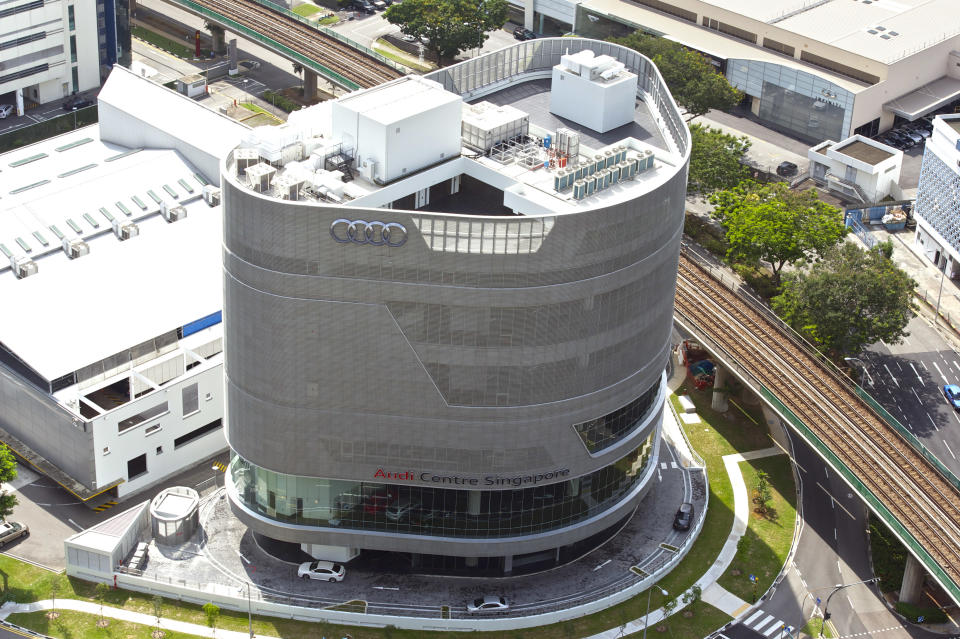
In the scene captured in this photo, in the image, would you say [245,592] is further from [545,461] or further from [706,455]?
→ [706,455]

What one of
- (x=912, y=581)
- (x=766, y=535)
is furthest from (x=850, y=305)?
(x=912, y=581)

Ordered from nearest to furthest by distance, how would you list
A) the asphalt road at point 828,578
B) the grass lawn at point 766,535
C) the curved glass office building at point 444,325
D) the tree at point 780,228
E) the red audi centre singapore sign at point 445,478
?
the curved glass office building at point 444,325 → the red audi centre singapore sign at point 445,478 → the asphalt road at point 828,578 → the grass lawn at point 766,535 → the tree at point 780,228

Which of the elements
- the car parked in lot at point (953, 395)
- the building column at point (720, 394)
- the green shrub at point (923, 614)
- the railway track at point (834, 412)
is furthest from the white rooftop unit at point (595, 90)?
the green shrub at point (923, 614)

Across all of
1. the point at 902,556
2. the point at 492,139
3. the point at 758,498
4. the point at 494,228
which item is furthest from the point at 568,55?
the point at 902,556

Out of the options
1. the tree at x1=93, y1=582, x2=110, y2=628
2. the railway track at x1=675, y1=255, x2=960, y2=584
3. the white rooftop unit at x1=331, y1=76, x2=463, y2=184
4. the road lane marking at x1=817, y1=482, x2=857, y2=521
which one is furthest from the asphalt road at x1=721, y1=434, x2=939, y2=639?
the tree at x1=93, y1=582, x2=110, y2=628

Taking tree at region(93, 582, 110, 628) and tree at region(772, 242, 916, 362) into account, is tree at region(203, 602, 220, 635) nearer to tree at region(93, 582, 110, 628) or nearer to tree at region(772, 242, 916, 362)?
tree at region(93, 582, 110, 628)

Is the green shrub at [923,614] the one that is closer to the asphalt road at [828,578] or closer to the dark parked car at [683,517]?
the asphalt road at [828,578]
